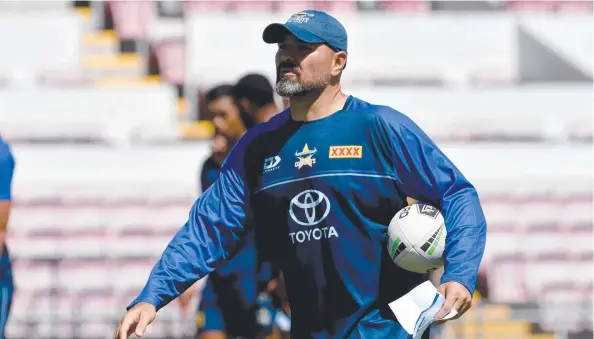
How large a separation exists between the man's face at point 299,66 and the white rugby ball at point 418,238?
0.63 m

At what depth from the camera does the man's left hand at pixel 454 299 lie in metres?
4.56

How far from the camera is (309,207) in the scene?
515 centimetres

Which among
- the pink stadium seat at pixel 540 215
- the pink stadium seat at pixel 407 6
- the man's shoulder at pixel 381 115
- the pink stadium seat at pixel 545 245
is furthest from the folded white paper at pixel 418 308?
the pink stadium seat at pixel 407 6

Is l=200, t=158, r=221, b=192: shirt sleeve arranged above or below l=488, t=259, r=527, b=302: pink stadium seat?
above

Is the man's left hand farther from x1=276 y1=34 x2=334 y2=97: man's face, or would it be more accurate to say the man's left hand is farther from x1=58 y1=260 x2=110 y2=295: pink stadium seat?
x1=58 y1=260 x2=110 y2=295: pink stadium seat

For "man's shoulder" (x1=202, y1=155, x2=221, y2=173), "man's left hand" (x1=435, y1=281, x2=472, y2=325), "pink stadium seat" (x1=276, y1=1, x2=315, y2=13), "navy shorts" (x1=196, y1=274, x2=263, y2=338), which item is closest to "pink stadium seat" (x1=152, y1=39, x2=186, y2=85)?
"pink stadium seat" (x1=276, y1=1, x2=315, y2=13)

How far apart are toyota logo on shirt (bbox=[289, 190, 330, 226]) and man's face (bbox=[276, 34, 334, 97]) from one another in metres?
0.41

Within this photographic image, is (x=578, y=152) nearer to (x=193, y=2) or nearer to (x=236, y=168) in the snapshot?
(x=193, y=2)

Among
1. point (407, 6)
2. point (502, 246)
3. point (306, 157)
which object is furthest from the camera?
point (407, 6)

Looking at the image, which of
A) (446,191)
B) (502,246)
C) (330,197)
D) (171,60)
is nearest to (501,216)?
(502,246)

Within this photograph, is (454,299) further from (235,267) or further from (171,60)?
(171,60)

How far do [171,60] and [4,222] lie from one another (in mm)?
10981

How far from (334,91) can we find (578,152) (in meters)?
10.5

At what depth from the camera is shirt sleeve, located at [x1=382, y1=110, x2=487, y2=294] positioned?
15.5 feet
